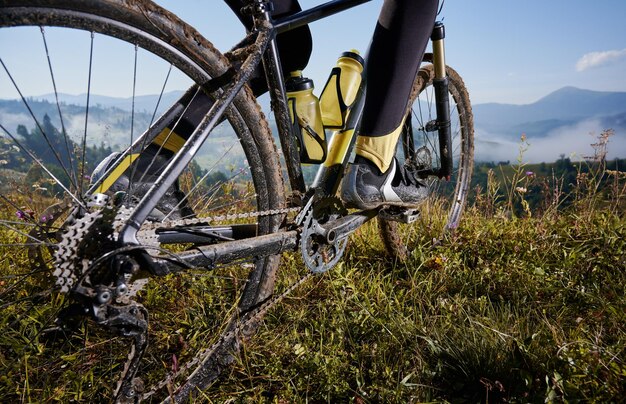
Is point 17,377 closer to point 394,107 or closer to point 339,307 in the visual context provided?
point 339,307

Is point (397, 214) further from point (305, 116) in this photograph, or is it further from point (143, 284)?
point (143, 284)

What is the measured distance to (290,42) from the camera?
1.99 meters

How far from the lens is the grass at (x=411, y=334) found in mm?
1662

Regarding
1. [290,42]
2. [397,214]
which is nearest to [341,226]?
[397,214]

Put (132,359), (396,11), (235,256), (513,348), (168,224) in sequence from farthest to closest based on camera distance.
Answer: (396,11)
(513,348)
(235,256)
(168,224)
(132,359)

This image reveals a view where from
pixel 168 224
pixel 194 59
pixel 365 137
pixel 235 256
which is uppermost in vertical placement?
pixel 194 59

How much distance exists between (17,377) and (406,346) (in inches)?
63.4

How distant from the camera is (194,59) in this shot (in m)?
1.52

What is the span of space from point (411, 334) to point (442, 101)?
147 cm

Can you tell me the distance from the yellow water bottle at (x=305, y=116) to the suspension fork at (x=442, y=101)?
103cm

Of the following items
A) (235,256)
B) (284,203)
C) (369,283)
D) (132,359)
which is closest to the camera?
(132,359)

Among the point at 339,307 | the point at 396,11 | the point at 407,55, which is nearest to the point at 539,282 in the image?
the point at 339,307

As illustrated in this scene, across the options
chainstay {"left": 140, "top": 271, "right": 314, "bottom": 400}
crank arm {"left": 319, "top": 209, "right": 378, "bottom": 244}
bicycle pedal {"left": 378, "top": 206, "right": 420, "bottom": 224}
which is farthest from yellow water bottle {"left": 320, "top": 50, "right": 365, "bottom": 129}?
chainstay {"left": 140, "top": 271, "right": 314, "bottom": 400}

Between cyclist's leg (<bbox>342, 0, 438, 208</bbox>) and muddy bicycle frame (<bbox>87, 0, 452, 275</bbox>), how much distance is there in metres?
0.07
